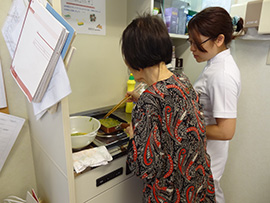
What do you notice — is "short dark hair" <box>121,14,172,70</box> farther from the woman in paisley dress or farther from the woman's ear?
the woman's ear

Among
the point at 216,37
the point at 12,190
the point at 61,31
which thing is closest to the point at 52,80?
the point at 61,31

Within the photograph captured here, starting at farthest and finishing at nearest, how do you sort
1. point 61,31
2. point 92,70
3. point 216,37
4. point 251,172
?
point 251,172
point 92,70
point 216,37
point 61,31

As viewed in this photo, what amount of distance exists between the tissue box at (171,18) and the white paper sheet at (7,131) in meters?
1.13

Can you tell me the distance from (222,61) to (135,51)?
0.53 m

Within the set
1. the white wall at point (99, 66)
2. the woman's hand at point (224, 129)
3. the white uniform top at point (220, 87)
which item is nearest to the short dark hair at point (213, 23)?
the white uniform top at point (220, 87)

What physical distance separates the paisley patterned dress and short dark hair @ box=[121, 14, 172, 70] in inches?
4.3

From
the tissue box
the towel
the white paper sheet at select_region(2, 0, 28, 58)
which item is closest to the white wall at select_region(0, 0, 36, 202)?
the white paper sheet at select_region(2, 0, 28, 58)

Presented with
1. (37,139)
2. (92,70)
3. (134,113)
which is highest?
(92,70)

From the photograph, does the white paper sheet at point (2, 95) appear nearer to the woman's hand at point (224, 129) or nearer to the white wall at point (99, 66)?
the white wall at point (99, 66)

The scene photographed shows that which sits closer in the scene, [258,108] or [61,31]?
[61,31]

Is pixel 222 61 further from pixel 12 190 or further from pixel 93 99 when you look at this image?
pixel 12 190

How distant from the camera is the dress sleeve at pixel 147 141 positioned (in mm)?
707

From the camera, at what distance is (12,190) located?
118cm

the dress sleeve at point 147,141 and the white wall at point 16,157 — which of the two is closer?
the dress sleeve at point 147,141
